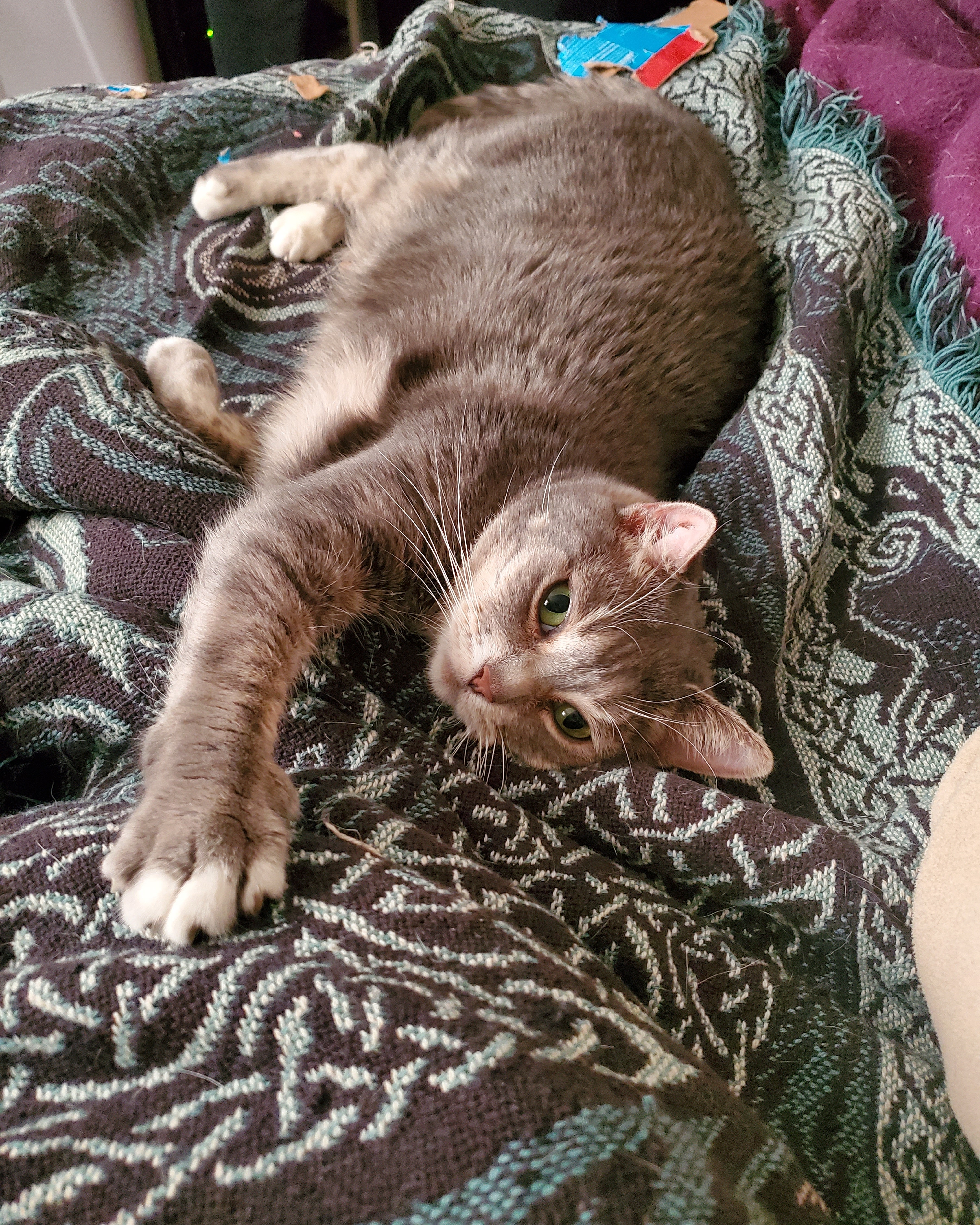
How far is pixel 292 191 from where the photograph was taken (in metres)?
1.91

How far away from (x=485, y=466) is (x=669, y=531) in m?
0.32

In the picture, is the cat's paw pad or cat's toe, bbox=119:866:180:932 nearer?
cat's toe, bbox=119:866:180:932

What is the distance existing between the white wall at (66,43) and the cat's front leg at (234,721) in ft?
8.91

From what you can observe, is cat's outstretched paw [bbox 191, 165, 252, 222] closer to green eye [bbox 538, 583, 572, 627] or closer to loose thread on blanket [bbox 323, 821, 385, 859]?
green eye [bbox 538, 583, 572, 627]

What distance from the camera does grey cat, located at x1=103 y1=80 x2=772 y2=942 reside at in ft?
2.98

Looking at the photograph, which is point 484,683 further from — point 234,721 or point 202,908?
point 202,908

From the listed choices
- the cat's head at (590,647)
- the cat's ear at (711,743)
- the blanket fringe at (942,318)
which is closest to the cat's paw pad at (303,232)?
the cat's head at (590,647)

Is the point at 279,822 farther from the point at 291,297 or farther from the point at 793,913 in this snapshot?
the point at 291,297

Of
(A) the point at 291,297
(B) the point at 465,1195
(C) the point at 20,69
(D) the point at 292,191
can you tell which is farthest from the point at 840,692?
(C) the point at 20,69

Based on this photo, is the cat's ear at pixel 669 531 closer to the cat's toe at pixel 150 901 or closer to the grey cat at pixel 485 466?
the grey cat at pixel 485 466

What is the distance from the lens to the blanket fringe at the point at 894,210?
58.7 inches

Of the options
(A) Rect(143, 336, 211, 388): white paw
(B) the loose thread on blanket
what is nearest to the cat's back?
(A) Rect(143, 336, 211, 388): white paw

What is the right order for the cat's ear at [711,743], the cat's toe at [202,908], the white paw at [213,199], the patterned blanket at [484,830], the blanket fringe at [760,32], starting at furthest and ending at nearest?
1. the blanket fringe at [760,32]
2. the white paw at [213,199]
3. the cat's ear at [711,743]
4. the cat's toe at [202,908]
5. the patterned blanket at [484,830]

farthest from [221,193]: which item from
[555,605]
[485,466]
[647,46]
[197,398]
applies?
[555,605]
